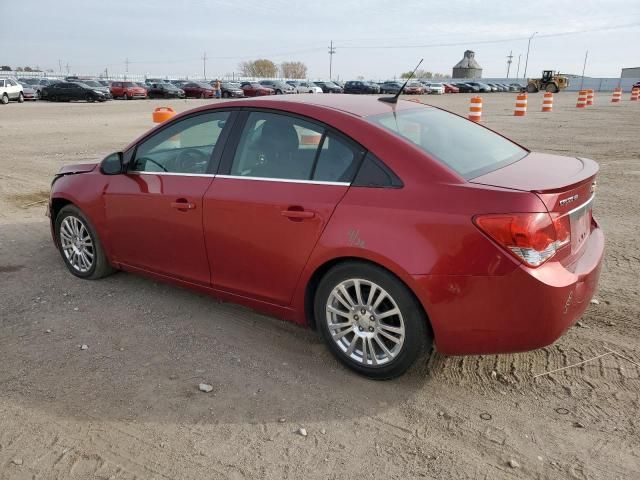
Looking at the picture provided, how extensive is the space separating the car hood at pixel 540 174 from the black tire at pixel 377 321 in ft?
2.41

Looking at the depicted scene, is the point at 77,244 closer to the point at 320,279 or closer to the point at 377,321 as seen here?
the point at 320,279

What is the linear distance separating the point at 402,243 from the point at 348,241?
0.32m

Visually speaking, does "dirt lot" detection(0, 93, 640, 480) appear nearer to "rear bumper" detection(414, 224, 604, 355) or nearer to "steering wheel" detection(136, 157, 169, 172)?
"rear bumper" detection(414, 224, 604, 355)

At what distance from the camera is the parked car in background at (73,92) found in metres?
37.1

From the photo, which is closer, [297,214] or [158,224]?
[297,214]

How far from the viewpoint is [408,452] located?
8.87 feet

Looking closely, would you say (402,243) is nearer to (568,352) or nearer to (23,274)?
(568,352)

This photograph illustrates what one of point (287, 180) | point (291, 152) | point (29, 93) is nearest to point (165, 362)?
point (287, 180)

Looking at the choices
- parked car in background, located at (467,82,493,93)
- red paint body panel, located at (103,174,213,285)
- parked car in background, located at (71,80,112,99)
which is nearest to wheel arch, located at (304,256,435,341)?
red paint body panel, located at (103,174,213,285)

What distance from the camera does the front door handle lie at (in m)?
3.85

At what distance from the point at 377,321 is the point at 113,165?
261 cm

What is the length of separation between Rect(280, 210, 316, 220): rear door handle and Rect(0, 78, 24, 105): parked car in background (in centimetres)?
3640

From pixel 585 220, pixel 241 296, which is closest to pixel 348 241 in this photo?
pixel 241 296

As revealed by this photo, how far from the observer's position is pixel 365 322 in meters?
3.25
